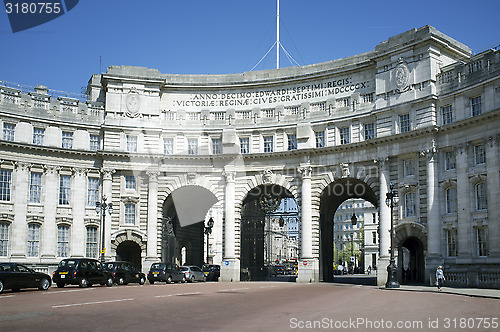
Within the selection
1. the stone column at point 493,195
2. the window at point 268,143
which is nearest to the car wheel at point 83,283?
the window at point 268,143

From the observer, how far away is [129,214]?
55.5 m

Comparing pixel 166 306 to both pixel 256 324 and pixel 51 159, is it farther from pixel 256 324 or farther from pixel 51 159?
pixel 51 159

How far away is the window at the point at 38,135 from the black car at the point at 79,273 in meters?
18.5

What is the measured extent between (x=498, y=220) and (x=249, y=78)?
2698 centimetres

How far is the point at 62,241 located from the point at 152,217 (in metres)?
8.40

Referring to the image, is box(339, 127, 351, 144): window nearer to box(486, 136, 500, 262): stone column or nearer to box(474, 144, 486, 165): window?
box(474, 144, 486, 165): window

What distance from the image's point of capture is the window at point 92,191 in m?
55.3

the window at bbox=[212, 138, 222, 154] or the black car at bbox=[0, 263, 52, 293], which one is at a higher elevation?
the window at bbox=[212, 138, 222, 154]

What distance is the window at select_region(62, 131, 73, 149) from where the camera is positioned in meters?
54.7

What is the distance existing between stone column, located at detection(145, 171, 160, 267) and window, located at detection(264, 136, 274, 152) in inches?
417

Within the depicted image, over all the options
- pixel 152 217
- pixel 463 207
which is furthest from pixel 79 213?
pixel 463 207

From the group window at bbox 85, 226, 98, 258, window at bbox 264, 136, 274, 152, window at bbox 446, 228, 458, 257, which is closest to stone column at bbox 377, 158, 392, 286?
window at bbox 446, 228, 458, 257

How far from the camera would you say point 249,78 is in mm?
57500

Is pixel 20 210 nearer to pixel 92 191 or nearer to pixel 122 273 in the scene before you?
pixel 92 191
